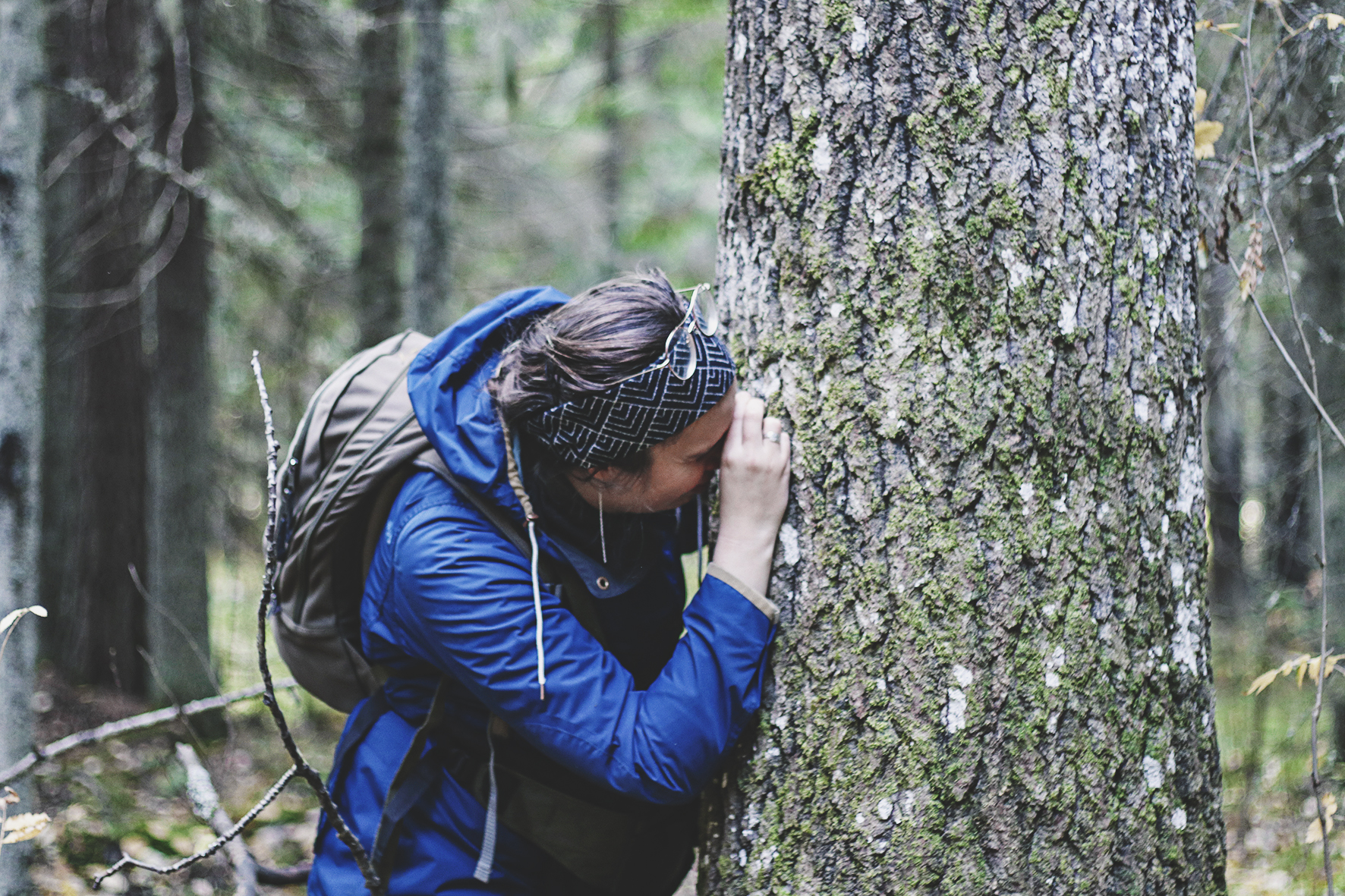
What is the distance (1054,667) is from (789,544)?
569mm

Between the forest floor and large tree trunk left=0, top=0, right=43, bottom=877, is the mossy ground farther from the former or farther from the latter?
large tree trunk left=0, top=0, right=43, bottom=877

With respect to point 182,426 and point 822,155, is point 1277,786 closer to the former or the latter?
point 822,155

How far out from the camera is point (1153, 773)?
75.6 inches

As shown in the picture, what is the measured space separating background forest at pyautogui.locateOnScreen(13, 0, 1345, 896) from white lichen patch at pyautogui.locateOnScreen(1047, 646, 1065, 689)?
79.2 inches

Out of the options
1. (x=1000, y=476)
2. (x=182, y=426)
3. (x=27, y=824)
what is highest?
(x=1000, y=476)

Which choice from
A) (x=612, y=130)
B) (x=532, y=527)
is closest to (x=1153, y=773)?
(x=532, y=527)

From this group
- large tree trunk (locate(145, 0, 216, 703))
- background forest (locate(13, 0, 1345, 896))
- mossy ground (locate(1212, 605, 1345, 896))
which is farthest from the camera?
large tree trunk (locate(145, 0, 216, 703))

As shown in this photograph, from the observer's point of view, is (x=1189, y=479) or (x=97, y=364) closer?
(x=1189, y=479)

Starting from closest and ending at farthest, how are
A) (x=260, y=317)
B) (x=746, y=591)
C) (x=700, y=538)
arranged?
1. (x=746, y=591)
2. (x=700, y=538)
3. (x=260, y=317)

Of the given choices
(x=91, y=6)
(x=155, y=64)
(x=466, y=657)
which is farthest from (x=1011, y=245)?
(x=91, y=6)

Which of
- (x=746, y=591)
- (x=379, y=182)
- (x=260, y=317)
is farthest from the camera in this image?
(x=260, y=317)

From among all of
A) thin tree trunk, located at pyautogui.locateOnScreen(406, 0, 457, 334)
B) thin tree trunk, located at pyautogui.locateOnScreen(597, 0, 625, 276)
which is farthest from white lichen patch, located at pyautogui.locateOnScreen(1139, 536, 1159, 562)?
thin tree trunk, located at pyautogui.locateOnScreen(597, 0, 625, 276)

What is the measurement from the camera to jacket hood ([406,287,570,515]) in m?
2.02

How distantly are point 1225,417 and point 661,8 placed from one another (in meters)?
8.38
